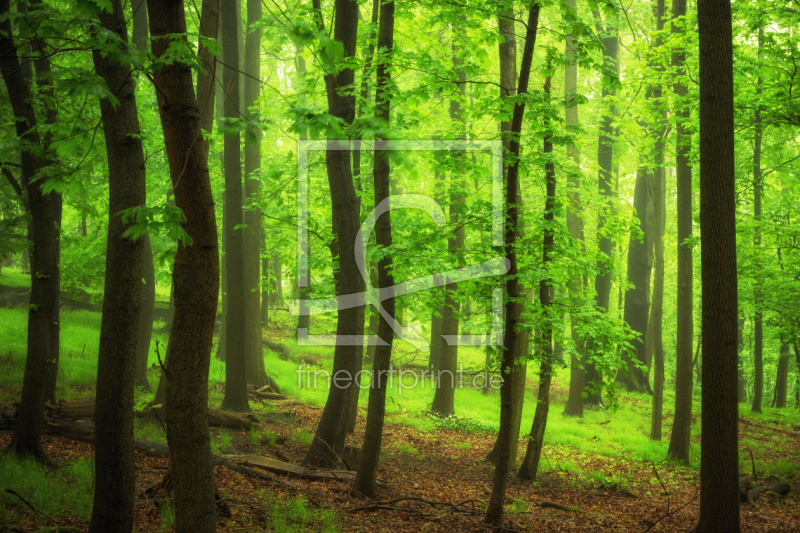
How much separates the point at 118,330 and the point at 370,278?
5.29 metres

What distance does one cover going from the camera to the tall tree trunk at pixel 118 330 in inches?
189

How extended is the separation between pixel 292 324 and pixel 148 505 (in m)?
21.7

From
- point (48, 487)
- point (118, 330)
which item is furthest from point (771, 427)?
point (48, 487)

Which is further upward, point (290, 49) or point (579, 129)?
point (290, 49)

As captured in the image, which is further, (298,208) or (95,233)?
(95,233)

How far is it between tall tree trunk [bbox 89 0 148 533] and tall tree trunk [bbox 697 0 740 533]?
6.11 meters

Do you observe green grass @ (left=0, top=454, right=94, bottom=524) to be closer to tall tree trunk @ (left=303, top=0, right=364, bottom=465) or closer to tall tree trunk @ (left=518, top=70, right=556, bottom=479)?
tall tree trunk @ (left=303, top=0, right=364, bottom=465)

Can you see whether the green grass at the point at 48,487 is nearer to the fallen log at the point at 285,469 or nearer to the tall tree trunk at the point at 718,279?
the fallen log at the point at 285,469

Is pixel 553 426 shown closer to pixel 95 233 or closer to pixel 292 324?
pixel 95 233

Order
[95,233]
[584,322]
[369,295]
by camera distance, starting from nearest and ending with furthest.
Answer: [584,322] < [369,295] < [95,233]

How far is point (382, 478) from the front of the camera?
29.3 feet

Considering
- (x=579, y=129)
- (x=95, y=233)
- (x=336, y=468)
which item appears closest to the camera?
(x=579, y=129)

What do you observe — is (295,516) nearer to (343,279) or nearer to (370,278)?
(343,279)

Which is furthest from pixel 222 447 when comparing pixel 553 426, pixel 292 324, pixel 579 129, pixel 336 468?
pixel 292 324
